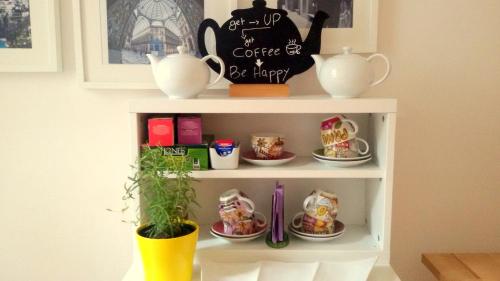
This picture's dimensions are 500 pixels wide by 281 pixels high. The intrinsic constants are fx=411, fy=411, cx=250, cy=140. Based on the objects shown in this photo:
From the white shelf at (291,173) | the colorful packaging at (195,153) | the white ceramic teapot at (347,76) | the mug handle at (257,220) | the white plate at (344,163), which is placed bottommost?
the mug handle at (257,220)

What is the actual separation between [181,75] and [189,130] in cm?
14

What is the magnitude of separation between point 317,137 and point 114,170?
595 mm

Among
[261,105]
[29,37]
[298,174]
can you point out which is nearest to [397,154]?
[298,174]

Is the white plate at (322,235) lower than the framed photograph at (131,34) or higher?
lower

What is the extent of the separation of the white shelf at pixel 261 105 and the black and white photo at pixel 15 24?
47 cm

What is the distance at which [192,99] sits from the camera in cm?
94

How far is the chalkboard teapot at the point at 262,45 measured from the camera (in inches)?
41.2

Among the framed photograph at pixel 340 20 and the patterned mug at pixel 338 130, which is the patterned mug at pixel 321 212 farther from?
the framed photograph at pixel 340 20

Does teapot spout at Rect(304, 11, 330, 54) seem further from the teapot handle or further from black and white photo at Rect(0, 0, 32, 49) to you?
black and white photo at Rect(0, 0, 32, 49)

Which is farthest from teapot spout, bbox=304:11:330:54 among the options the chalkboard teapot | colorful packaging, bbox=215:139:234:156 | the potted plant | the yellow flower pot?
the yellow flower pot

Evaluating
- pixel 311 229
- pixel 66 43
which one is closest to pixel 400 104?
pixel 311 229

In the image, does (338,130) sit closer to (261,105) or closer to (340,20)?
(261,105)

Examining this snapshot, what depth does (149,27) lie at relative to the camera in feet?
3.69

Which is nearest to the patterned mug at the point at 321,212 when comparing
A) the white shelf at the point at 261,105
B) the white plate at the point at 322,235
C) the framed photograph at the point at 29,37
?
the white plate at the point at 322,235
